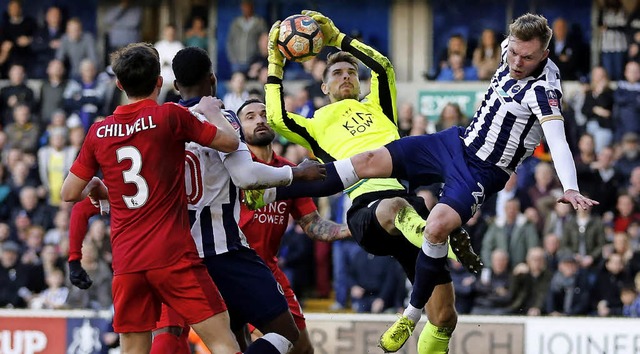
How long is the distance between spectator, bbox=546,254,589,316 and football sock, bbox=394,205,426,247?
5421 mm

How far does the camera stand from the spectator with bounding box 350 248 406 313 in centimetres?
1593

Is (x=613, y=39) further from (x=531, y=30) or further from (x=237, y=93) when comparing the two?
(x=531, y=30)

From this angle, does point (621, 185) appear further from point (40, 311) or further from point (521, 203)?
point (40, 311)

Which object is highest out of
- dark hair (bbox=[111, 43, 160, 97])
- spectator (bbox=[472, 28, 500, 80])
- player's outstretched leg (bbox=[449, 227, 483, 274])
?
spectator (bbox=[472, 28, 500, 80])

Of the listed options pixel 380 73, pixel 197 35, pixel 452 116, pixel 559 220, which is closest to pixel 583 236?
pixel 559 220

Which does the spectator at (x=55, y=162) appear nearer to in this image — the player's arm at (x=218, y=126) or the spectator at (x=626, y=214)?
the spectator at (x=626, y=214)

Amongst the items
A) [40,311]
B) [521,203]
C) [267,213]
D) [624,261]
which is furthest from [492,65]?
[267,213]

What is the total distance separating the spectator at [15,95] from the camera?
1962 cm

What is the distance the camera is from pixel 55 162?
61.0 ft

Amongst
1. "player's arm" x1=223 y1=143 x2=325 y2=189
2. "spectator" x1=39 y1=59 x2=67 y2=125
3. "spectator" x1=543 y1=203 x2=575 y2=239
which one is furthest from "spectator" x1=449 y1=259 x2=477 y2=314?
"player's arm" x1=223 y1=143 x2=325 y2=189

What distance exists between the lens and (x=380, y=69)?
36.4 ft

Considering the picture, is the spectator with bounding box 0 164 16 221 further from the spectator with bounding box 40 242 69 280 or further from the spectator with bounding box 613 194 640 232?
the spectator with bounding box 613 194 640 232

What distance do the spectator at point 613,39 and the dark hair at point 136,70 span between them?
37.6ft

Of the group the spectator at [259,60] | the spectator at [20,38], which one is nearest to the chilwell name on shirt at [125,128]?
the spectator at [259,60]
